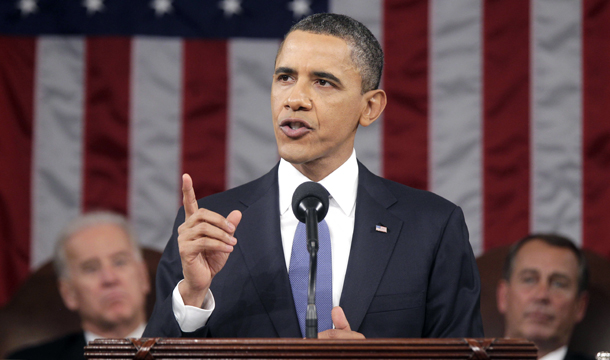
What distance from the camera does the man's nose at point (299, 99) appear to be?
5.99ft

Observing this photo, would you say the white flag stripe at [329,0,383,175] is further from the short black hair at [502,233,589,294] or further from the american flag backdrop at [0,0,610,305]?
the short black hair at [502,233,589,294]

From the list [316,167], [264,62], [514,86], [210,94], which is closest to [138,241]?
[210,94]

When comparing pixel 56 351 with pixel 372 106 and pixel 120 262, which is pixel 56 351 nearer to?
pixel 120 262

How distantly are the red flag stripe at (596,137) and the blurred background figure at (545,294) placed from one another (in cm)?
30

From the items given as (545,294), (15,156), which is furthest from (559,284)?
(15,156)

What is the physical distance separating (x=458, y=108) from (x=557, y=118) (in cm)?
51

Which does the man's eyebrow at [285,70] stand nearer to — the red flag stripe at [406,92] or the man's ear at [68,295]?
the red flag stripe at [406,92]

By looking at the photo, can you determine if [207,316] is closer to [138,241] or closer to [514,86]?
[138,241]

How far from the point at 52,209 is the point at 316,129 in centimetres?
221

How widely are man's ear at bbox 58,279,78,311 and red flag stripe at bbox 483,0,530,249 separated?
6.69 feet

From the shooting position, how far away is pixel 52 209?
3.61 m

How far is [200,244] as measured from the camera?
155 cm

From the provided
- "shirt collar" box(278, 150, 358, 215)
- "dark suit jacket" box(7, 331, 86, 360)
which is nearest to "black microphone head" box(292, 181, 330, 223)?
"shirt collar" box(278, 150, 358, 215)

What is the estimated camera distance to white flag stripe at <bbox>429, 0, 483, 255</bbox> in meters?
3.63
